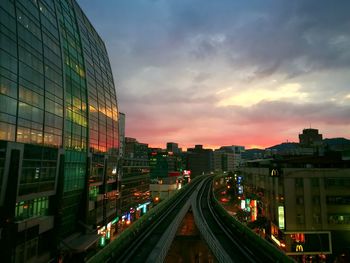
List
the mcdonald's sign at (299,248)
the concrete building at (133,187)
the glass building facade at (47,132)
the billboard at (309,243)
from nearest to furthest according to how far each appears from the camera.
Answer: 1. the glass building facade at (47,132)
2. the billboard at (309,243)
3. the mcdonald's sign at (299,248)
4. the concrete building at (133,187)

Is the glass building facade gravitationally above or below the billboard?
above

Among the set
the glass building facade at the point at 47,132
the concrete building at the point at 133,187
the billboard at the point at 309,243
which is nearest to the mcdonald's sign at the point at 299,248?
the billboard at the point at 309,243

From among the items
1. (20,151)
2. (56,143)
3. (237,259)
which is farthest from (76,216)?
(237,259)

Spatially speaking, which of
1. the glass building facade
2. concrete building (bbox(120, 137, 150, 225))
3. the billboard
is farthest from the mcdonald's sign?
concrete building (bbox(120, 137, 150, 225))

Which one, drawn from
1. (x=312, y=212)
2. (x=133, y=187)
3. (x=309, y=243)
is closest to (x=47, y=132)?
(x=312, y=212)

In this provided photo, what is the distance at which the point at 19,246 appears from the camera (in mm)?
27172

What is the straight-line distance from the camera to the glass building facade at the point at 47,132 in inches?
1027

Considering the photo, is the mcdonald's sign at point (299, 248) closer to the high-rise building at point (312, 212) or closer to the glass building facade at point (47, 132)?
the high-rise building at point (312, 212)

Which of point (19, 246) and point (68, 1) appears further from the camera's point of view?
point (68, 1)

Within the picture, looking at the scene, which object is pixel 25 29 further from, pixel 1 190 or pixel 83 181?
pixel 83 181

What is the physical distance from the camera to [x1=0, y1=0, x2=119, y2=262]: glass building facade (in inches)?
1027

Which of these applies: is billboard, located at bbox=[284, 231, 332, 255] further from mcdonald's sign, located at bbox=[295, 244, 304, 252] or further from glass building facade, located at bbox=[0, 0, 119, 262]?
glass building facade, located at bbox=[0, 0, 119, 262]

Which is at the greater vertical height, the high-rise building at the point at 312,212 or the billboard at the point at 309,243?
the high-rise building at the point at 312,212

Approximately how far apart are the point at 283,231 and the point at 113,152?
39440 millimetres
